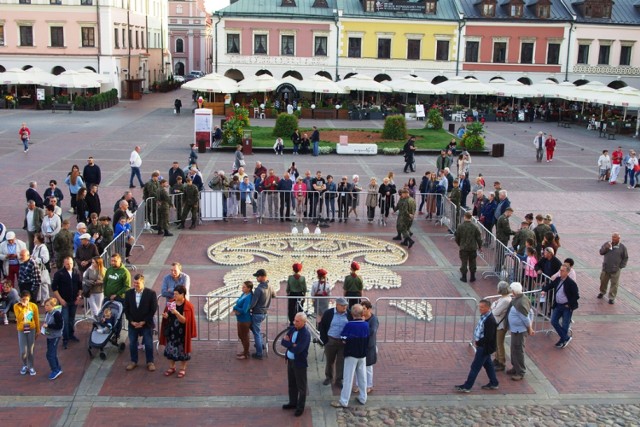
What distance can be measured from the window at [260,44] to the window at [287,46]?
1.35 m

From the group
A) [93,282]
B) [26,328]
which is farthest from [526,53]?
[26,328]

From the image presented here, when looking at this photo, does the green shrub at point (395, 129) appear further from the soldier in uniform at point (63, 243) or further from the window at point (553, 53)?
the soldier in uniform at point (63, 243)

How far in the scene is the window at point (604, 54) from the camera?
55812mm

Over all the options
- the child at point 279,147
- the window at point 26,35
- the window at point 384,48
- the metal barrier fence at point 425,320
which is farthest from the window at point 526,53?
the metal barrier fence at point 425,320

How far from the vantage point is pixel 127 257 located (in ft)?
51.7

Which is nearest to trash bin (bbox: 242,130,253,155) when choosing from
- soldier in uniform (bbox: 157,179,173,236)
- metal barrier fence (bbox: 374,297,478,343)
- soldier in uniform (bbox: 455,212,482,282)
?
soldier in uniform (bbox: 157,179,173,236)

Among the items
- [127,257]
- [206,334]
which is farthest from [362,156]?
[206,334]

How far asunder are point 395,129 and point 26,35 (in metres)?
33.9

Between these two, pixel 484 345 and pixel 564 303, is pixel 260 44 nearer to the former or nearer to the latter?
pixel 564 303

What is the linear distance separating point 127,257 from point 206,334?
4.66 m

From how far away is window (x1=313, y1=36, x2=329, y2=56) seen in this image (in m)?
54.7

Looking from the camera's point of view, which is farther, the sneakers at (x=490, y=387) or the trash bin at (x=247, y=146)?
the trash bin at (x=247, y=146)

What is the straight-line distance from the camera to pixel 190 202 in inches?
728

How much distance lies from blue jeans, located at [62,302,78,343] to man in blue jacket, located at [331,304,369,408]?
4744mm
